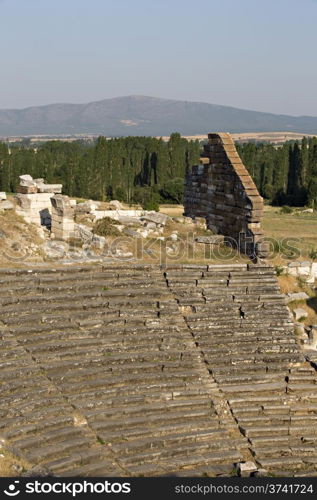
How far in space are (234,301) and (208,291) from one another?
2.19ft

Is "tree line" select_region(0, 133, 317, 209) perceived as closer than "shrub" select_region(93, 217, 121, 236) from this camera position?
No

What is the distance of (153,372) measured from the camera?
42.6ft

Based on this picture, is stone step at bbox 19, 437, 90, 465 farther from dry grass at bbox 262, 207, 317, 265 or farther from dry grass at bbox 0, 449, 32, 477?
dry grass at bbox 262, 207, 317, 265

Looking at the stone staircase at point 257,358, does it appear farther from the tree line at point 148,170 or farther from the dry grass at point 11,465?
the tree line at point 148,170

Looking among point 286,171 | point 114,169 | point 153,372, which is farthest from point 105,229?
point 286,171

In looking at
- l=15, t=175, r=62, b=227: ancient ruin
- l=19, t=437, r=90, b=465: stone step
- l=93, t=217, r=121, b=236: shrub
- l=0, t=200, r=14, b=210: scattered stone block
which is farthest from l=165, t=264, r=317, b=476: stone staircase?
l=0, t=200, r=14, b=210: scattered stone block

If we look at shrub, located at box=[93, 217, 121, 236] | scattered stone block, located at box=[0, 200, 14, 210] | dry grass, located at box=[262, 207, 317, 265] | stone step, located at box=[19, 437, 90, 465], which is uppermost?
scattered stone block, located at box=[0, 200, 14, 210]

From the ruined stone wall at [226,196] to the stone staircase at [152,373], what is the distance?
2376mm

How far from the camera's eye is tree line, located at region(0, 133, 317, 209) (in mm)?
52938

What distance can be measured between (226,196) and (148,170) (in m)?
44.1

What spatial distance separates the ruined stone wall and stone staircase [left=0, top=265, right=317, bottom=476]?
7.80ft
